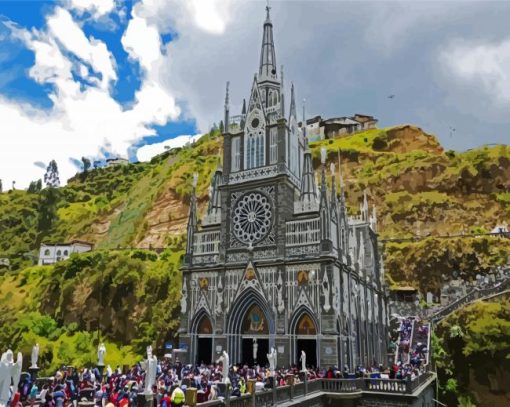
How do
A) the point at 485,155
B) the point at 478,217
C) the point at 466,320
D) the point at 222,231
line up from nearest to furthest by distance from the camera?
the point at 222,231
the point at 466,320
the point at 478,217
the point at 485,155

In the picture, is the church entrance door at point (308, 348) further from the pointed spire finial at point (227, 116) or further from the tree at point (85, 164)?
the tree at point (85, 164)

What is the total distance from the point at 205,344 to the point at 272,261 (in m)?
8.50

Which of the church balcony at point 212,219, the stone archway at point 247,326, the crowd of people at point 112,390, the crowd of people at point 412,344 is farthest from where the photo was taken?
the church balcony at point 212,219

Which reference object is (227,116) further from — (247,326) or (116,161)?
(116,161)

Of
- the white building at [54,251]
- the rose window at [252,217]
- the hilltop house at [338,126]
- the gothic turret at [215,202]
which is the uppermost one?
the hilltop house at [338,126]

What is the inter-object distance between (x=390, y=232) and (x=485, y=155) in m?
23.3

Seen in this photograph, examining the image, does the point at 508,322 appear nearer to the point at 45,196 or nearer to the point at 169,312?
the point at 169,312

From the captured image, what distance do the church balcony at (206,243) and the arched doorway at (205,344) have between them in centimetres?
525

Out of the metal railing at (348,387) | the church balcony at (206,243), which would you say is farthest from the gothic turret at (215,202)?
the metal railing at (348,387)

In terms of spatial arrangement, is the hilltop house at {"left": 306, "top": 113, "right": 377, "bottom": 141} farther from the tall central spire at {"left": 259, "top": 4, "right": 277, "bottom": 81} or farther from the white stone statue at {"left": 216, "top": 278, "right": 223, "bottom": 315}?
the white stone statue at {"left": 216, "top": 278, "right": 223, "bottom": 315}

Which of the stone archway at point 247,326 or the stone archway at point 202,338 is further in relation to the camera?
the stone archway at point 202,338

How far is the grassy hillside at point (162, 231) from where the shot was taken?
54.2 meters

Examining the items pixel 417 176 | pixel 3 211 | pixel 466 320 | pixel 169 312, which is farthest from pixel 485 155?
pixel 3 211

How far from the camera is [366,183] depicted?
87.2m
